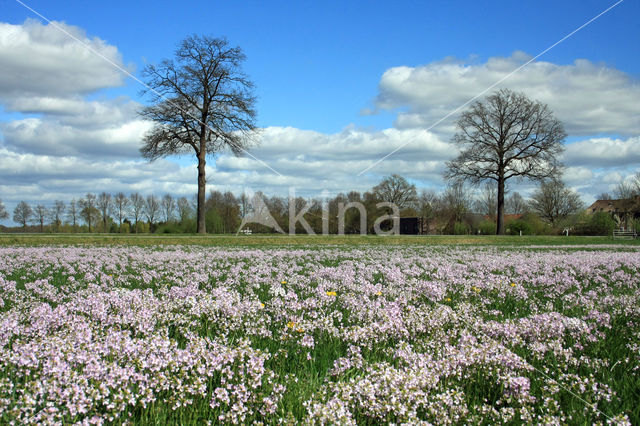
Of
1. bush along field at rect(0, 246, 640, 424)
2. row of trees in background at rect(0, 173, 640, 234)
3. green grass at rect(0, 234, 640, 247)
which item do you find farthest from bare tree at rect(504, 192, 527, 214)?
bush along field at rect(0, 246, 640, 424)

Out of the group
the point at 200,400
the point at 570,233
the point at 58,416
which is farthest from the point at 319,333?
the point at 570,233

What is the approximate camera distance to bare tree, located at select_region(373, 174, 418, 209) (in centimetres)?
8344

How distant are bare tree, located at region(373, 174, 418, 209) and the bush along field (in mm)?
77245

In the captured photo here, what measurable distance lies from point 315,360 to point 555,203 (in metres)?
92.1

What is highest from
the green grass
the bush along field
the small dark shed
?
the small dark shed

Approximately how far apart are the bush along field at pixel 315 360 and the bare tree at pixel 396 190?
253 ft

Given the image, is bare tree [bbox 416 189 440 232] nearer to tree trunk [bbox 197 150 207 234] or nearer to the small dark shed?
the small dark shed

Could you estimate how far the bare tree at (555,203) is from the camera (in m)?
83.6

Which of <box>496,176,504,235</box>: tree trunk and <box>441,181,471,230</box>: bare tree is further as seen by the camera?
<box>441,181,471,230</box>: bare tree

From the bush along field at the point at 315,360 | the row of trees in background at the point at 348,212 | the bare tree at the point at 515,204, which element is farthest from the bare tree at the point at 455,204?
the bush along field at the point at 315,360

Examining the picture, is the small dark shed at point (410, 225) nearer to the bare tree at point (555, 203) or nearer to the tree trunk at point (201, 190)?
the bare tree at point (555, 203)

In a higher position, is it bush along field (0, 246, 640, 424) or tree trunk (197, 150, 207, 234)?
tree trunk (197, 150, 207, 234)

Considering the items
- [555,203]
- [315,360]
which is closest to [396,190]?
[555,203]

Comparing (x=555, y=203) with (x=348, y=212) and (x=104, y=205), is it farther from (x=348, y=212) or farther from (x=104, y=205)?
(x=104, y=205)
